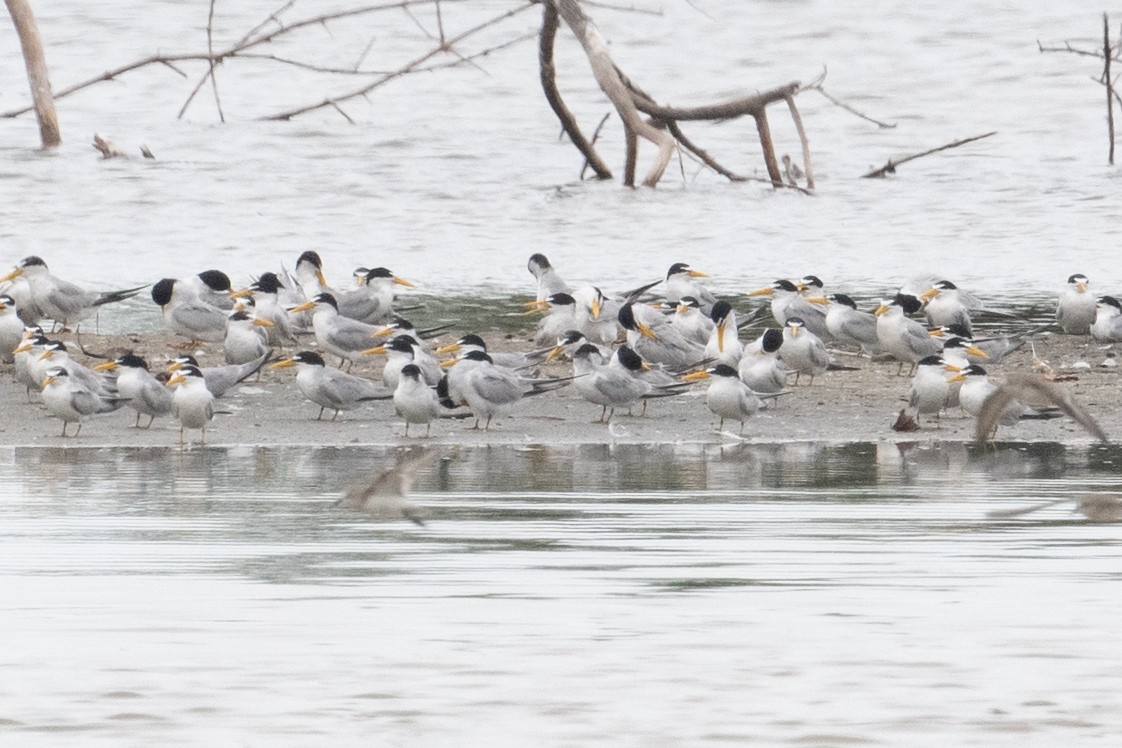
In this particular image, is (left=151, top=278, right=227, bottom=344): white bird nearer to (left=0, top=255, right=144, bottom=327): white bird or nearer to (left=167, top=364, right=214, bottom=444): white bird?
(left=0, top=255, right=144, bottom=327): white bird

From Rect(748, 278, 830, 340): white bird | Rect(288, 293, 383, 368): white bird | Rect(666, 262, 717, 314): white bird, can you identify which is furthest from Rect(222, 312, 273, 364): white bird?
Rect(748, 278, 830, 340): white bird

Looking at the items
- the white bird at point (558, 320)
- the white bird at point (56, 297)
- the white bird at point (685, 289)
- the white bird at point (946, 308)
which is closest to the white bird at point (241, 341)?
the white bird at point (56, 297)

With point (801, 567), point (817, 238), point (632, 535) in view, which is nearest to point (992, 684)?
point (801, 567)

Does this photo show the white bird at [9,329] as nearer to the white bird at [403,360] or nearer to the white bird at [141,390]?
the white bird at [141,390]

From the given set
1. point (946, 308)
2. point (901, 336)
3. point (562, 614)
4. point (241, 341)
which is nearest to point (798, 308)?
point (946, 308)

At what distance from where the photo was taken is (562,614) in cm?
591

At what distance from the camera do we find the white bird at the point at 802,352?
44.9 ft

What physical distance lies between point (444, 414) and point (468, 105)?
18.8m

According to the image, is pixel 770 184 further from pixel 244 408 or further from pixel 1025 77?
pixel 244 408

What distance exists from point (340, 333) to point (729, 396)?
3.58m

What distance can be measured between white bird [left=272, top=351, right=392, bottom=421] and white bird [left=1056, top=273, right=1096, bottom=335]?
5508mm

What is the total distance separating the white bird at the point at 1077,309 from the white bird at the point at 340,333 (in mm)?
A: 5111

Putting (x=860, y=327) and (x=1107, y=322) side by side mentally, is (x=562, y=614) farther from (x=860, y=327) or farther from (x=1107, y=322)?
(x=1107, y=322)

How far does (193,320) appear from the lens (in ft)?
49.3
